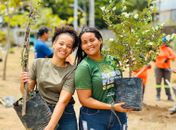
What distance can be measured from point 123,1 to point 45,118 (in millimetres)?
2910

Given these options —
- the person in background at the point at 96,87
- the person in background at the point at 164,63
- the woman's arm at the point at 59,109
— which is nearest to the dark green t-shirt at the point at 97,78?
the person in background at the point at 96,87

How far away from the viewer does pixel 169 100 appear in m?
11.1

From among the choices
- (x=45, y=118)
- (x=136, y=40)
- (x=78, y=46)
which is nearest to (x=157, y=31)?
(x=136, y=40)

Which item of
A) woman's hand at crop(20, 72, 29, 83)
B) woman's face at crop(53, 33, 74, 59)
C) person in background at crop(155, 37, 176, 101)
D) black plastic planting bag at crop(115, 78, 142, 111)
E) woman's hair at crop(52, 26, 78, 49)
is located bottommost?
person in background at crop(155, 37, 176, 101)

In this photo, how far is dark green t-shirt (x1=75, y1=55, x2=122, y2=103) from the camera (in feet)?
11.8

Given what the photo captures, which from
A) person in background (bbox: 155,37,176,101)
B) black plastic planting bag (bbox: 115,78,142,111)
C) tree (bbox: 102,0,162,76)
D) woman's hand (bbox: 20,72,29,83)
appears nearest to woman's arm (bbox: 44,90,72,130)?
woman's hand (bbox: 20,72,29,83)

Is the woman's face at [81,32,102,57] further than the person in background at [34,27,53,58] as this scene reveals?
No

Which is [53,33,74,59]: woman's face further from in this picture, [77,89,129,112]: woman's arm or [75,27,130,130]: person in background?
[77,89,129,112]: woman's arm

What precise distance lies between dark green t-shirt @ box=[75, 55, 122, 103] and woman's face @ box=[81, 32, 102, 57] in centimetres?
8

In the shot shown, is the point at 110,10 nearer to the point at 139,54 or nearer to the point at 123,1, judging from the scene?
the point at 123,1

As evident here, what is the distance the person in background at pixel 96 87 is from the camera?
3.61 meters

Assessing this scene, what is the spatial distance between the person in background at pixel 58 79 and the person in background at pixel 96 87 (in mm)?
90

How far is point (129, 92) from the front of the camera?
3.67 m

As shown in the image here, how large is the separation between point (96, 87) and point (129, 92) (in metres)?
0.28
